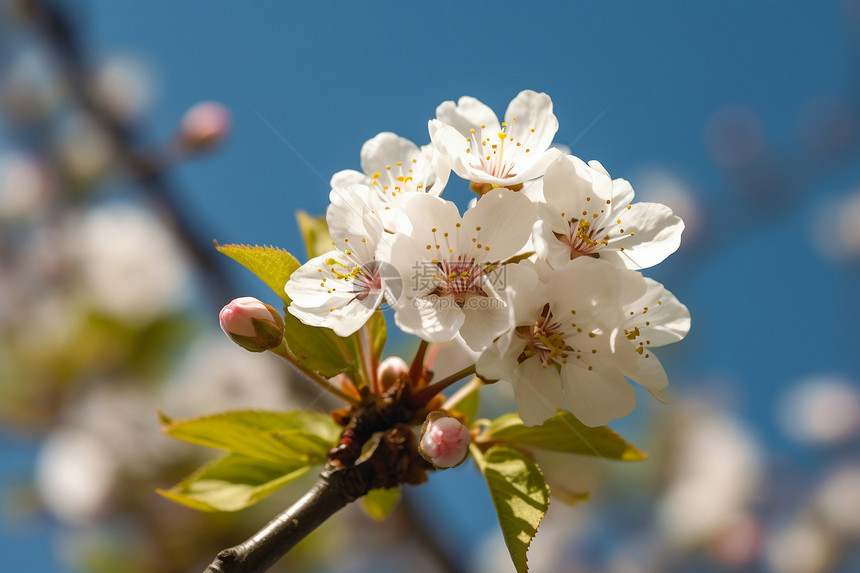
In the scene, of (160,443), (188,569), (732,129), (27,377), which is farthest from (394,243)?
(732,129)

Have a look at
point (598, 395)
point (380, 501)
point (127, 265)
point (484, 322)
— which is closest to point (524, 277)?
point (484, 322)

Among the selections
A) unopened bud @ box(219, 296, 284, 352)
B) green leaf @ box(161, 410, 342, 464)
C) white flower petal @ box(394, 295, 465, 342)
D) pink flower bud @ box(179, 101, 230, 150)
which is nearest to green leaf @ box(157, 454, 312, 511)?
green leaf @ box(161, 410, 342, 464)

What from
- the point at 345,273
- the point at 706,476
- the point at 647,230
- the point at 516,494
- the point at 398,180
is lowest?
the point at 706,476

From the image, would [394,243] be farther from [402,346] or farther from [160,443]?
[160,443]

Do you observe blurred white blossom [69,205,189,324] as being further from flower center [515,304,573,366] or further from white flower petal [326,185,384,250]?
flower center [515,304,573,366]

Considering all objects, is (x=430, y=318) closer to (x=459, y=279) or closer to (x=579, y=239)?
(x=459, y=279)

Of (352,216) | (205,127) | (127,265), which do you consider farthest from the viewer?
(127,265)

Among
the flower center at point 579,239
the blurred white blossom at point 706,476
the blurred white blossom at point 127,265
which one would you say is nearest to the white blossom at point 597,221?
the flower center at point 579,239
